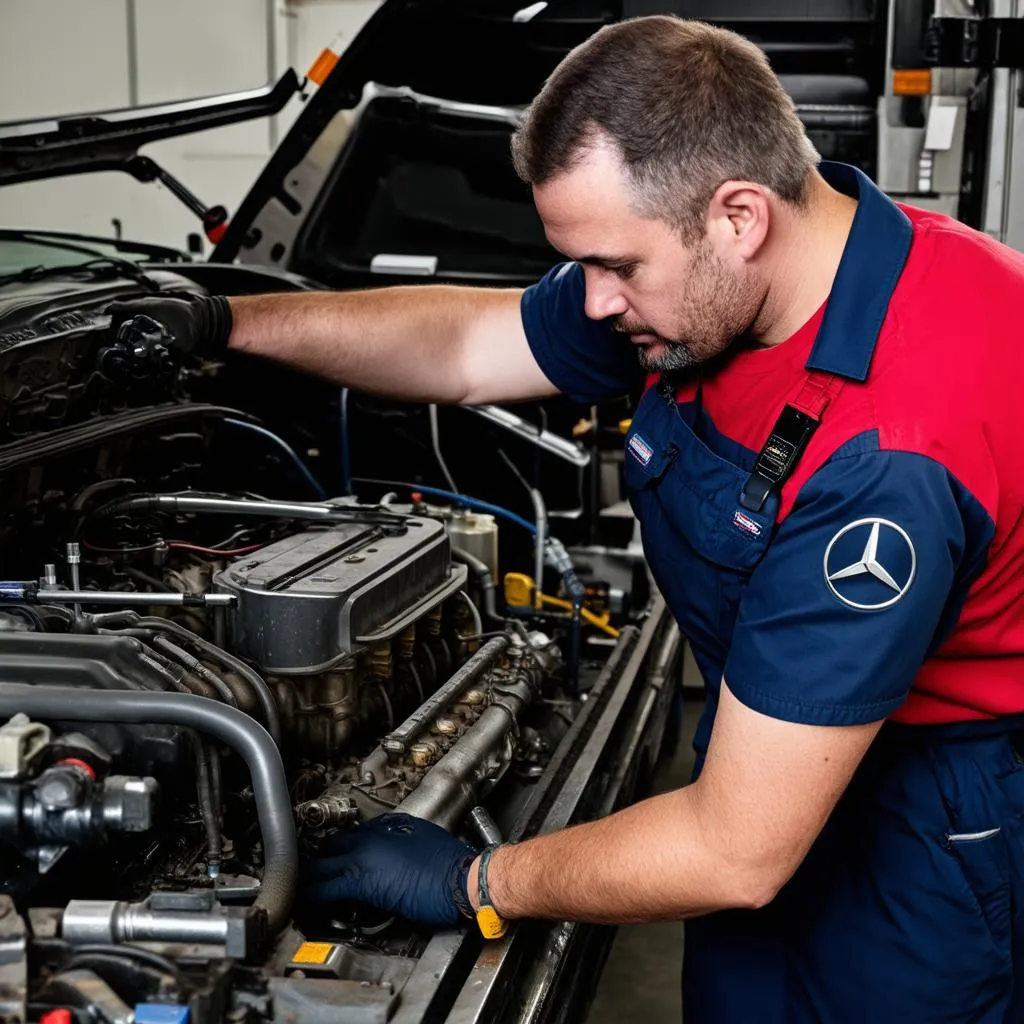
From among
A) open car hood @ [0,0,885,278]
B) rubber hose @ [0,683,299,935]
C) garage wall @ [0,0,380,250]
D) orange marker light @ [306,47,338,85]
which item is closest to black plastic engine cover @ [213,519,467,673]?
rubber hose @ [0,683,299,935]

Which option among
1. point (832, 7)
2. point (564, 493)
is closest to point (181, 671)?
point (564, 493)

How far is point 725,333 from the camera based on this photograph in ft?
4.50

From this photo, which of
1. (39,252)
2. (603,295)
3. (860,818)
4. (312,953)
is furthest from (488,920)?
(39,252)

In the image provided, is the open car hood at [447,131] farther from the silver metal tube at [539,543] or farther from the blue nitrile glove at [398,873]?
the blue nitrile glove at [398,873]

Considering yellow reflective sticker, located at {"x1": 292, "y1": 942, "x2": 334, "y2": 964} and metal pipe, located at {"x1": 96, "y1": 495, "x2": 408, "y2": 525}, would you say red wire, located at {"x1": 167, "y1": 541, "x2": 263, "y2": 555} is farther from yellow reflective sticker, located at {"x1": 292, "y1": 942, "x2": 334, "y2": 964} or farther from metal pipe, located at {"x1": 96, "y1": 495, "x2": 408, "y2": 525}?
yellow reflective sticker, located at {"x1": 292, "y1": 942, "x2": 334, "y2": 964}

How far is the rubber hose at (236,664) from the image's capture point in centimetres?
157

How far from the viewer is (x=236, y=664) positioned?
1.58m

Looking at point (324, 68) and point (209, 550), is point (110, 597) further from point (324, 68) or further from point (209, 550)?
point (324, 68)

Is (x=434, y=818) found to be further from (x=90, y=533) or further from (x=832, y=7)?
(x=832, y=7)

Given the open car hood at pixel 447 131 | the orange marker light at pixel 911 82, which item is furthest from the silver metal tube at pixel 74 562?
the orange marker light at pixel 911 82

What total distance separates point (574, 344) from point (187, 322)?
23.1 inches

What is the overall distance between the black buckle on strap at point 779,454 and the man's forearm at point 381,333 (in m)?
0.65

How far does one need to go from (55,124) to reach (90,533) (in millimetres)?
1028

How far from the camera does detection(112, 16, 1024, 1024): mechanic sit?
1.22 m
